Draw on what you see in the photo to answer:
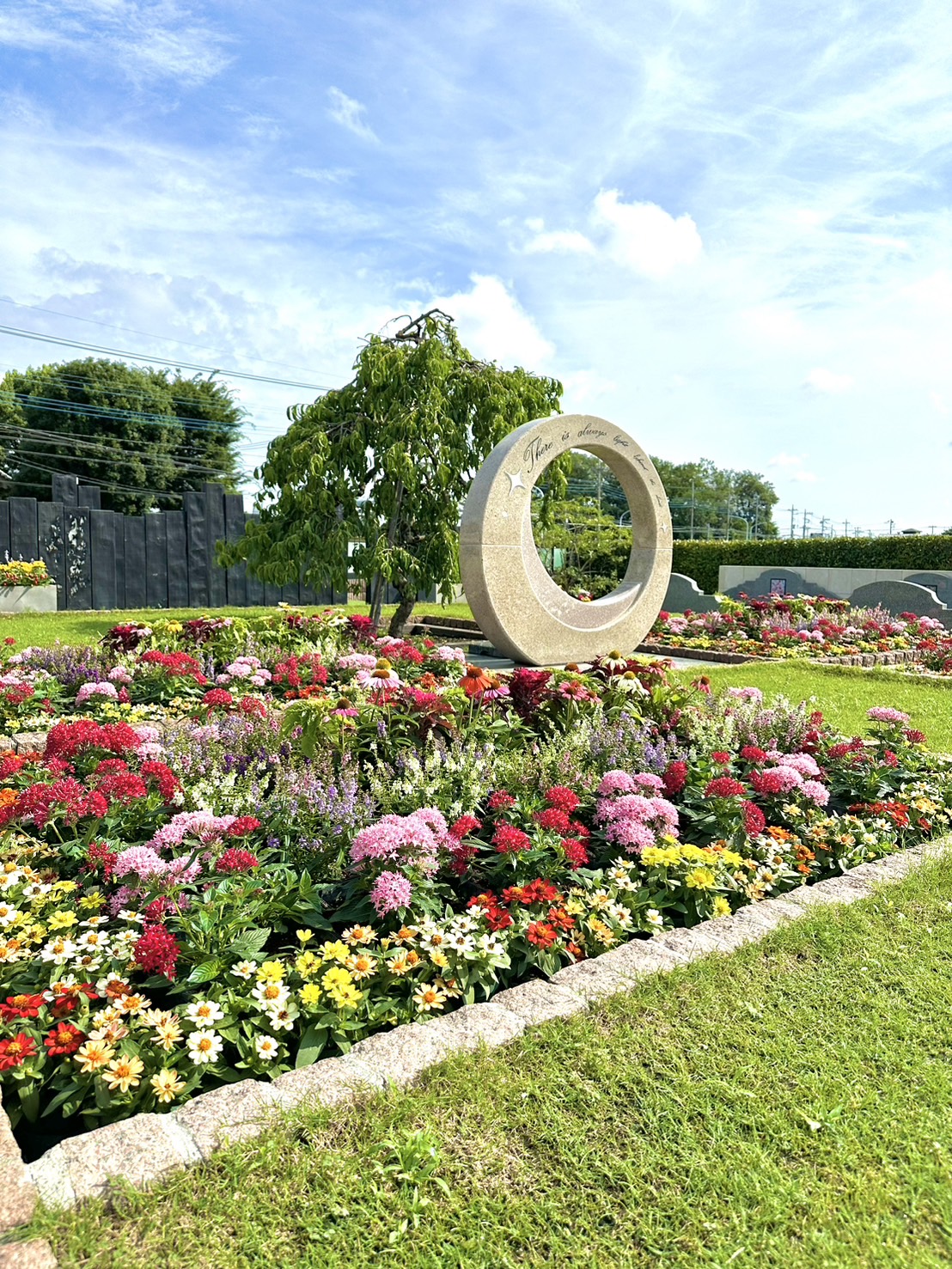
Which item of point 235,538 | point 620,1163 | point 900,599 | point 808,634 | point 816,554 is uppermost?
point 235,538

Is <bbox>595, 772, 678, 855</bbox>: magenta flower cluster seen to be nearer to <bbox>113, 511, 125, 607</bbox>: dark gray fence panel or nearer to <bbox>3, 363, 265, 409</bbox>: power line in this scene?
<bbox>113, 511, 125, 607</bbox>: dark gray fence panel

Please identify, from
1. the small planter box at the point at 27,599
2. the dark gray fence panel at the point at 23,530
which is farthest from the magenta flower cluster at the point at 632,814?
the dark gray fence panel at the point at 23,530

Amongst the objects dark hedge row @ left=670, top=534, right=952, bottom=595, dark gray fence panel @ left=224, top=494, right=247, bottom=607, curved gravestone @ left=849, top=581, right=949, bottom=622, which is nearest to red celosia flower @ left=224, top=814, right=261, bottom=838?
curved gravestone @ left=849, top=581, right=949, bottom=622

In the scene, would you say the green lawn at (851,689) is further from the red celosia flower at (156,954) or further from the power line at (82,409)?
the power line at (82,409)

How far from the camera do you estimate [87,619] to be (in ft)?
43.2

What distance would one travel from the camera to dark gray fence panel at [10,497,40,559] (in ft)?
48.2

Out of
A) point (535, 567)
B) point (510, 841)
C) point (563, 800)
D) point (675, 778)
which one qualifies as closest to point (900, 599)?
point (535, 567)

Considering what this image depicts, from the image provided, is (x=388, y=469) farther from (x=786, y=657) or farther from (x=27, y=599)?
(x=27, y=599)

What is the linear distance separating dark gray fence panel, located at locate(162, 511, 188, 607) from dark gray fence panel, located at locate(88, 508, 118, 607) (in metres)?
0.95

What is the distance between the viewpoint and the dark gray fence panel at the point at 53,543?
1481cm

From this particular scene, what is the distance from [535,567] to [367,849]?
242 inches

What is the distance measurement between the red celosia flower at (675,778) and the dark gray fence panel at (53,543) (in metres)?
14.0

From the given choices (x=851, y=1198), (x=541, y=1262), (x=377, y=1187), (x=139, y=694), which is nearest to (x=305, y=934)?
(x=377, y=1187)

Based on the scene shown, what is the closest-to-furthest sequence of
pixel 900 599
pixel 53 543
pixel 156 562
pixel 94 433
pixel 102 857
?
1. pixel 102 857
2. pixel 900 599
3. pixel 53 543
4. pixel 156 562
5. pixel 94 433
